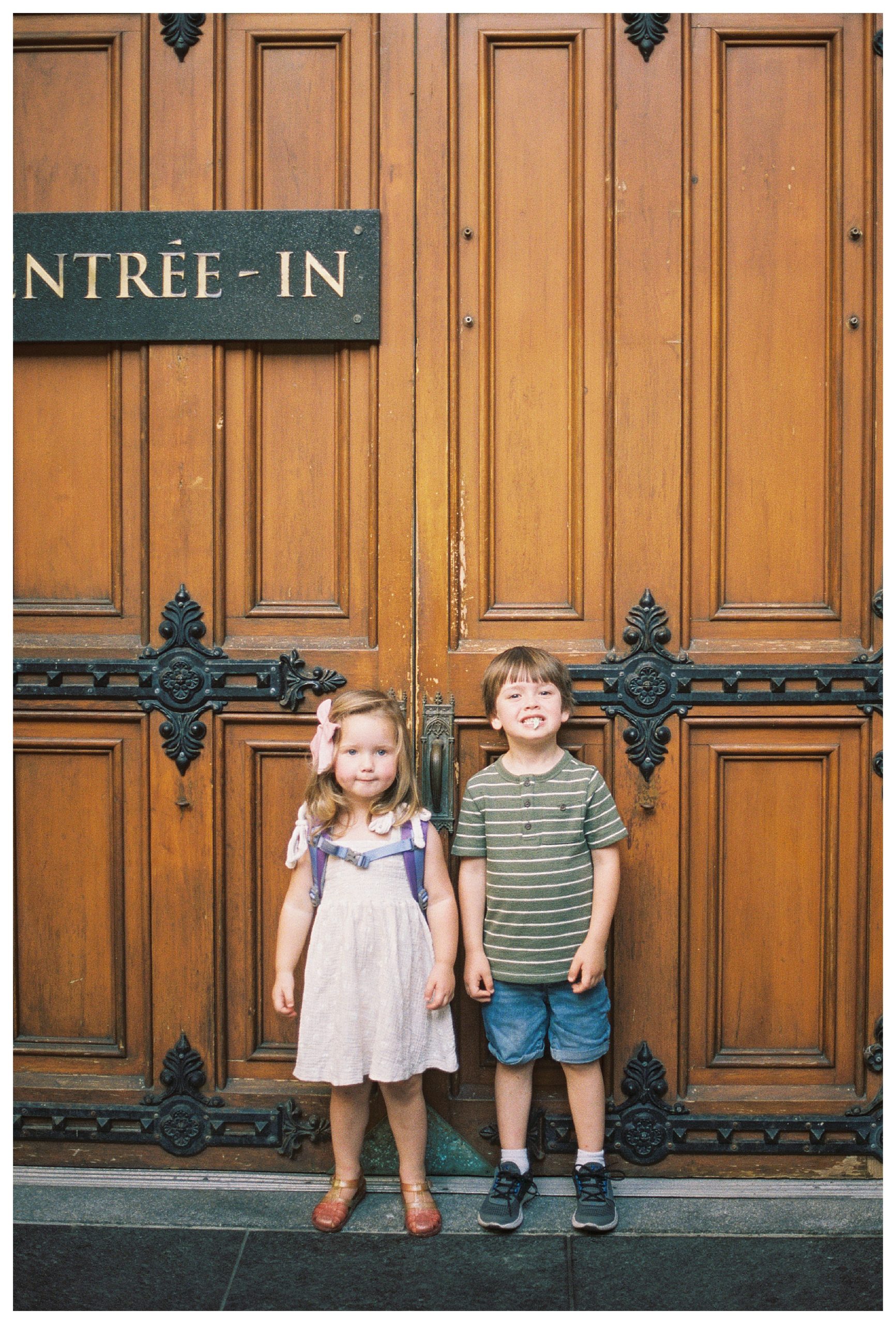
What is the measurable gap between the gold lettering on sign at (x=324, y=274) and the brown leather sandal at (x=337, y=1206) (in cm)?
240

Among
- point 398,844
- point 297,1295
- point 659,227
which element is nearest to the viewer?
point 297,1295

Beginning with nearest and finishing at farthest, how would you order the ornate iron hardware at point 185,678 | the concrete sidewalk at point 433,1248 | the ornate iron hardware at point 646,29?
the concrete sidewalk at point 433,1248 → the ornate iron hardware at point 646,29 → the ornate iron hardware at point 185,678

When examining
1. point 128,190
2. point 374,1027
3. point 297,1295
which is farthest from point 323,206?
point 297,1295

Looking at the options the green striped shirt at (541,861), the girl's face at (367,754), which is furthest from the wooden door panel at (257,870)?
the green striped shirt at (541,861)

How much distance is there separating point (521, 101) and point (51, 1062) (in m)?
3.03

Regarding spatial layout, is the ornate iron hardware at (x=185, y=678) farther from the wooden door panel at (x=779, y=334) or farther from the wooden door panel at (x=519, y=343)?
the wooden door panel at (x=779, y=334)

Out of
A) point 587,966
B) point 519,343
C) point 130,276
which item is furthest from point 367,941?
point 130,276

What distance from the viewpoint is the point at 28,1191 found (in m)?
3.01

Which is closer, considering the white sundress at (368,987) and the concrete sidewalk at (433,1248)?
the concrete sidewalk at (433,1248)

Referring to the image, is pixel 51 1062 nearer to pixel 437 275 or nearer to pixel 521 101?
pixel 437 275

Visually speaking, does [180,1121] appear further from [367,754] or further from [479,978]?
[367,754]

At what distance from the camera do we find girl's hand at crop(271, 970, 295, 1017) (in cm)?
277

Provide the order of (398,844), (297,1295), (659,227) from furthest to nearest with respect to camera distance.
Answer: (659,227)
(398,844)
(297,1295)

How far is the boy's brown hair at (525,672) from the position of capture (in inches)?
110
